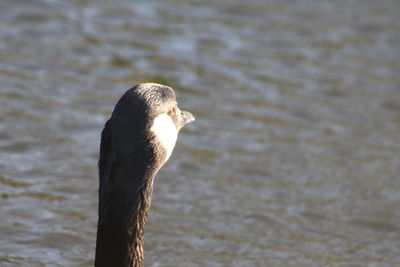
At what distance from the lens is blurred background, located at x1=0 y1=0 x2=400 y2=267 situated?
326 inches

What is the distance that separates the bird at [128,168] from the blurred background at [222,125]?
177 cm

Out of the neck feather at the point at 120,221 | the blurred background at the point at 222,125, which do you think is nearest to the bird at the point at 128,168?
the neck feather at the point at 120,221

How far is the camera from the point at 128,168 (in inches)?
228

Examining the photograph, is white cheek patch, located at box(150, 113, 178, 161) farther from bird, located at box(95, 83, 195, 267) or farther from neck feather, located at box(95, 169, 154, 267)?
neck feather, located at box(95, 169, 154, 267)

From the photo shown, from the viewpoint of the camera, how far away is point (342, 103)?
37.7 feet

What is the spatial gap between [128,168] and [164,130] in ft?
1.40

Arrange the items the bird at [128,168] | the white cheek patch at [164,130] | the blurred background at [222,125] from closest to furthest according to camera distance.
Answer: the bird at [128,168] → the white cheek patch at [164,130] → the blurred background at [222,125]

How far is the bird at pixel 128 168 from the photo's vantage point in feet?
18.8

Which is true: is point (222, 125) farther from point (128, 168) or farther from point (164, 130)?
point (128, 168)

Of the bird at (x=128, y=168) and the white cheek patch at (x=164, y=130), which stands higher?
the white cheek patch at (x=164, y=130)

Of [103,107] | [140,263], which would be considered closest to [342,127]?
[103,107]

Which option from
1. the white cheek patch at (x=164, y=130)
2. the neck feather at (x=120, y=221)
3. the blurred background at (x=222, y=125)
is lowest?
the neck feather at (x=120, y=221)

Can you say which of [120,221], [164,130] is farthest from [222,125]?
[120,221]

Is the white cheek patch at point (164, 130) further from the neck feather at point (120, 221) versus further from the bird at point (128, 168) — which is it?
the neck feather at point (120, 221)
